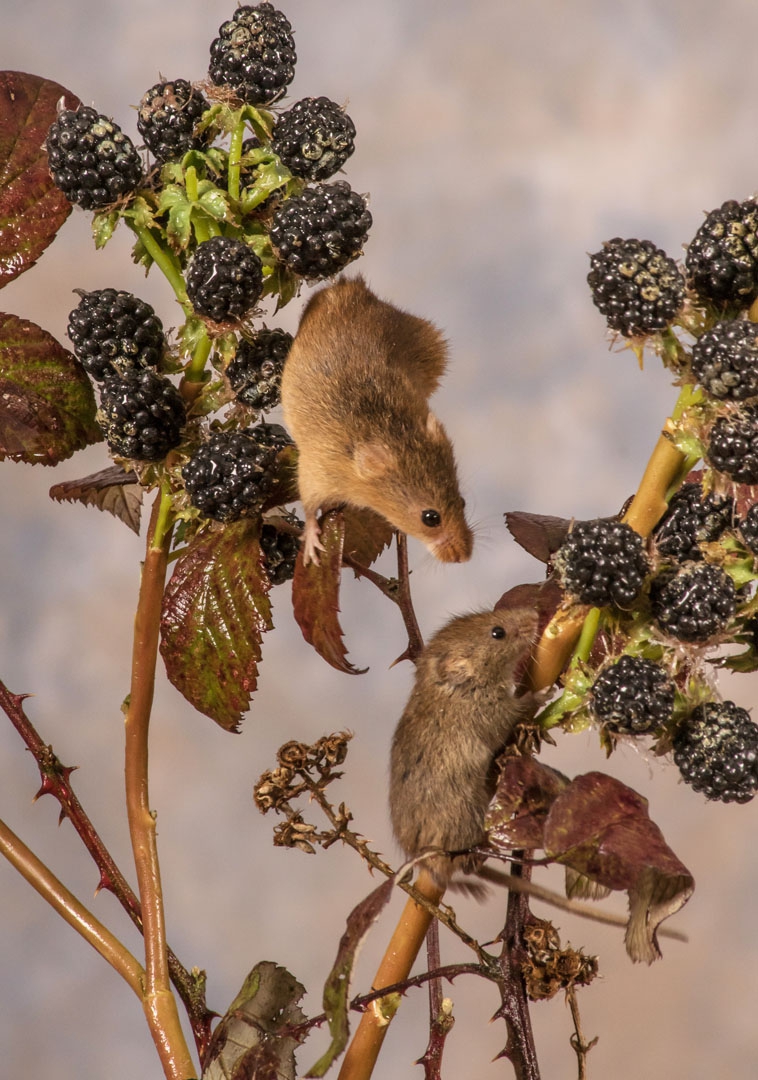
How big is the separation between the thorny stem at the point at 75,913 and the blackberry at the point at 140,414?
0.49 m

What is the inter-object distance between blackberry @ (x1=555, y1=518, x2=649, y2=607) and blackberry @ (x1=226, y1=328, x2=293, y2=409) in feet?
1.55

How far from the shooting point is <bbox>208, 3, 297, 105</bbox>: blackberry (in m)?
1.56

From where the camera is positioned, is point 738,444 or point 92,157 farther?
point 92,157

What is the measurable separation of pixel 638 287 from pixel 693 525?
231mm

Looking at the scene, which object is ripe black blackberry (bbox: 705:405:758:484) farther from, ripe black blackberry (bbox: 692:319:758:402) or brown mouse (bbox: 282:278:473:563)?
brown mouse (bbox: 282:278:473:563)

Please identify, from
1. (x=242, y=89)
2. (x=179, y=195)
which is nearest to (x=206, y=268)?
(x=179, y=195)

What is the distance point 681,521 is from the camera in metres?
1.31

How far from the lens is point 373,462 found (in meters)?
1.67

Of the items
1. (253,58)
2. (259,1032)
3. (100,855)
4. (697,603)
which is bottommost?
(259,1032)

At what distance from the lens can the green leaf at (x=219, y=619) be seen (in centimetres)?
160

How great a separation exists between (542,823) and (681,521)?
12.3 inches

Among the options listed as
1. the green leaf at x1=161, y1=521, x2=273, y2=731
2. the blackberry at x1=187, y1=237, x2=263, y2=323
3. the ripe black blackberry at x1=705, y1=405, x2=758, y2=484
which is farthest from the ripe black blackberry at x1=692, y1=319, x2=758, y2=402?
the green leaf at x1=161, y1=521, x2=273, y2=731

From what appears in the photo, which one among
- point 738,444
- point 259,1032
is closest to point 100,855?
point 259,1032

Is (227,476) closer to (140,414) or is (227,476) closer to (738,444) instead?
(140,414)
